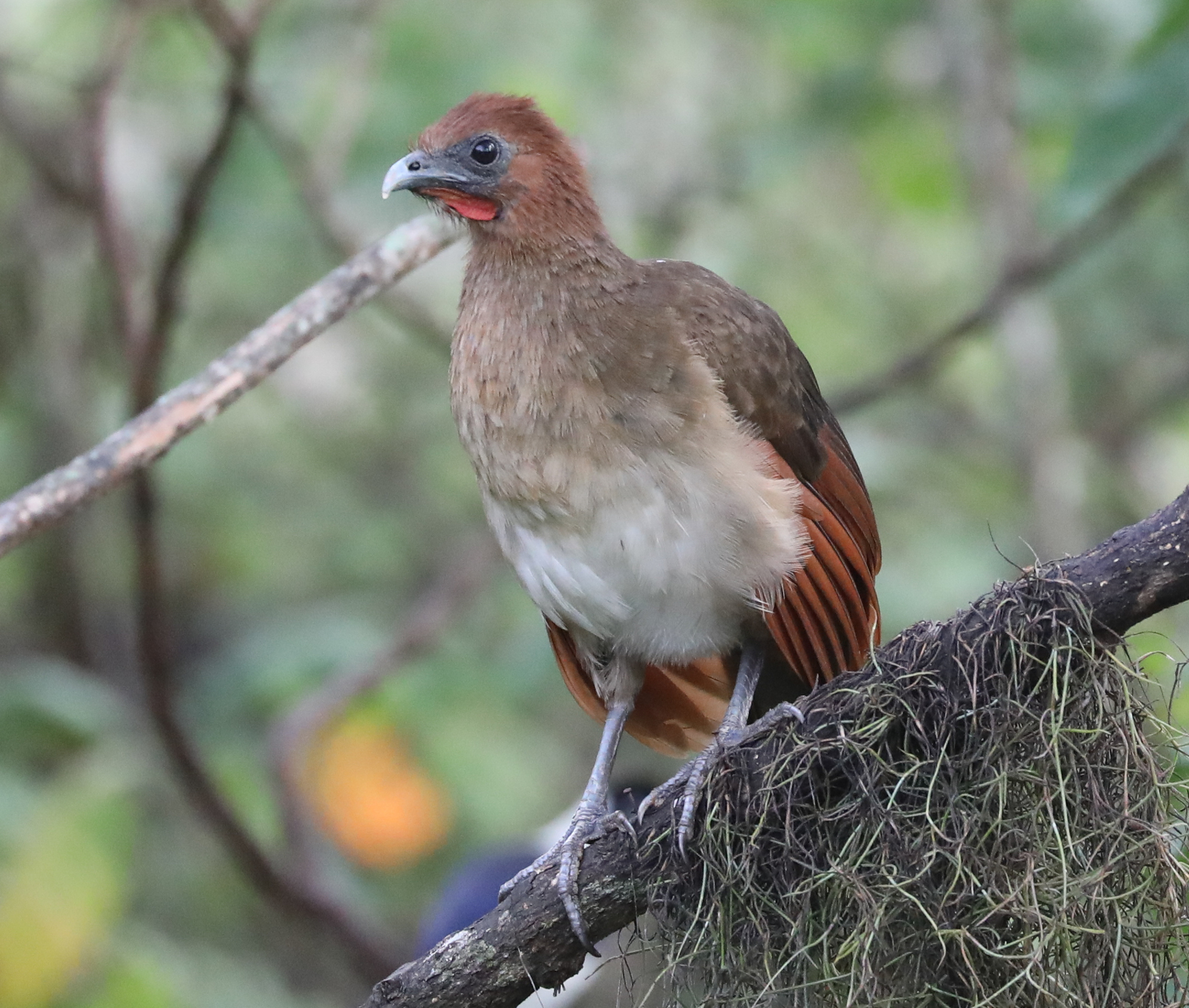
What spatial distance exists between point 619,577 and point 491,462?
363 millimetres

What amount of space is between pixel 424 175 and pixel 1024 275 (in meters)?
2.23

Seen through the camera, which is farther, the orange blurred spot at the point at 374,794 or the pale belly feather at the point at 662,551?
the orange blurred spot at the point at 374,794

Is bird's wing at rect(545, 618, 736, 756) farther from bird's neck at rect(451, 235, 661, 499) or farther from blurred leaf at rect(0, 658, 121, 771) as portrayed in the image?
blurred leaf at rect(0, 658, 121, 771)

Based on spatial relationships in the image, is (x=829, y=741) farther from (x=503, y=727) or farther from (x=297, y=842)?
(x=503, y=727)

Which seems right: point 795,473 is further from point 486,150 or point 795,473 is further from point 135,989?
point 135,989

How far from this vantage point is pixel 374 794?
581 cm

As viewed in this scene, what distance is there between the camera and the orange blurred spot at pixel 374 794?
5.70 metres

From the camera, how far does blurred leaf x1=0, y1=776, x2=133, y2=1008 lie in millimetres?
4137

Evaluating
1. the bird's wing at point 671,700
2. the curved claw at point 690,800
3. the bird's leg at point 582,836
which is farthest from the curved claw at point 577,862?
the bird's wing at point 671,700

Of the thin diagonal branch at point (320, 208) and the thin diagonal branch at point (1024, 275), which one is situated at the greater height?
the thin diagonal branch at point (320, 208)

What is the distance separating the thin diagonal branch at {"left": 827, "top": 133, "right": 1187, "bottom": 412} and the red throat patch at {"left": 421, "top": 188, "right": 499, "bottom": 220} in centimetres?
191

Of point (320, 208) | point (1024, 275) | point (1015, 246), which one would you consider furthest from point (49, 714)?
point (1015, 246)

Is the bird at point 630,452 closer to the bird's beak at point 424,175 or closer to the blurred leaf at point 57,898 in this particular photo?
the bird's beak at point 424,175

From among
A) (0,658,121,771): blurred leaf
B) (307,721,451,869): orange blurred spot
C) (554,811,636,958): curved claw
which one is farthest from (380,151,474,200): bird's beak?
(307,721,451,869): orange blurred spot
